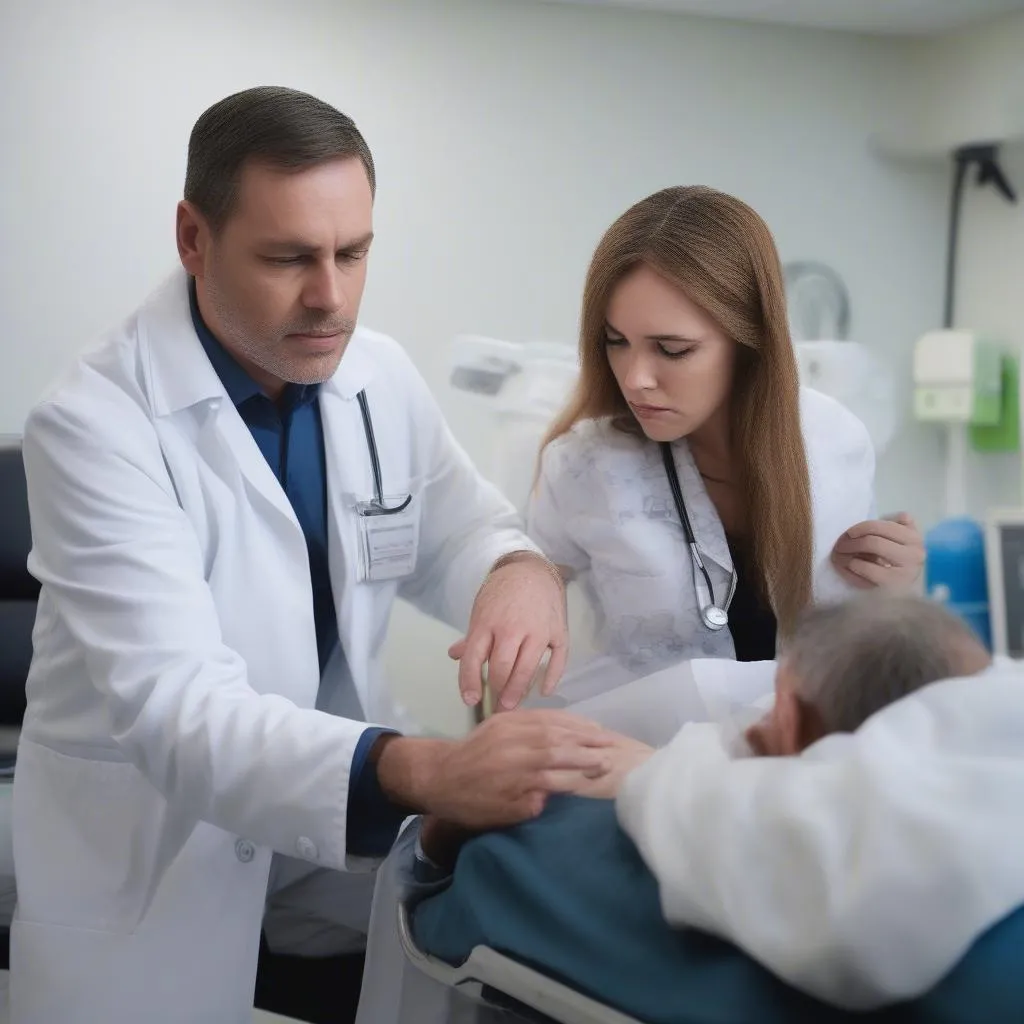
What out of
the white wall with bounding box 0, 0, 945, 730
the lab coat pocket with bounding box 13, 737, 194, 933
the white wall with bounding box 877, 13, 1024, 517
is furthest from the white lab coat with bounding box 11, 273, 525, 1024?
the white wall with bounding box 877, 13, 1024, 517

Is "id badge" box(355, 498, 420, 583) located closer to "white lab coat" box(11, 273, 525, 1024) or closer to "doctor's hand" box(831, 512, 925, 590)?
"white lab coat" box(11, 273, 525, 1024)

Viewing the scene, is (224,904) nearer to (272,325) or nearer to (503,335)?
(272,325)

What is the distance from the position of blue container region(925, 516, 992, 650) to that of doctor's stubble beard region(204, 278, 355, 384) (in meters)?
1.90

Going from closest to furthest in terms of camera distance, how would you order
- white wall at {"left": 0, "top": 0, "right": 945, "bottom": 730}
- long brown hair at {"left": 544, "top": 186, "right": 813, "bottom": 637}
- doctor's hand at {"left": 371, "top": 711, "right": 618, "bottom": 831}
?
doctor's hand at {"left": 371, "top": 711, "right": 618, "bottom": 831}
long brown hair at {"left": 544, "top": 186, "right": 813, "bottom": 637}
white wall at {"left": 0, "top": 0, "right": 945, "bottom": 730}

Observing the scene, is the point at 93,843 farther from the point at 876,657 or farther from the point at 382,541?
the point at 876,657

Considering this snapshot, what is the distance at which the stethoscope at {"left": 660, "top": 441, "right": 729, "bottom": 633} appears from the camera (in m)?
1.52

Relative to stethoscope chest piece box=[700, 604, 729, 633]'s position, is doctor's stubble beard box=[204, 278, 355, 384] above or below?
above

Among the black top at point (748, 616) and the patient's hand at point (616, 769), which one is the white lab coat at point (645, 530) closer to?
the black top at point (748, 616)

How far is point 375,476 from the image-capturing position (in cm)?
155

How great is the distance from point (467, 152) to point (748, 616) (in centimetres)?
185

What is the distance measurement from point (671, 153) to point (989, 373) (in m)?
1.03

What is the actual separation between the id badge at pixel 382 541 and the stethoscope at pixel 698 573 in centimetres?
35

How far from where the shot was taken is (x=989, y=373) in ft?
11.0

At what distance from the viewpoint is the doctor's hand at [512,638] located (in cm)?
120
